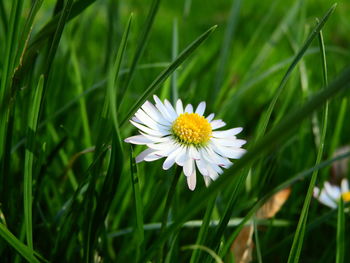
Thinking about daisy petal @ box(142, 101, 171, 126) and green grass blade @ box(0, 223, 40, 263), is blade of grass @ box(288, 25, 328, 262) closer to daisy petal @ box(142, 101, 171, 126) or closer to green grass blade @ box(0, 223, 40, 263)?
daisy petal @ box(142, 101, 171, 126)

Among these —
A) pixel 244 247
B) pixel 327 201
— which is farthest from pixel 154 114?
pixel 327 201

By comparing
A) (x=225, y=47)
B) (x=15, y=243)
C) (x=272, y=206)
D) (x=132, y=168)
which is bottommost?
(x=15, y=243)

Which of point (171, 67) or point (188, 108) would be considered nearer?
point (171, 67)

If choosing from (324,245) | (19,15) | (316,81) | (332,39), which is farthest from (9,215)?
(332,39)

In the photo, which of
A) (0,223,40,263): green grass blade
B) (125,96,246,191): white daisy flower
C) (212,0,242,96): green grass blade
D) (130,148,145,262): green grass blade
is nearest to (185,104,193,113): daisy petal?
(125,96,246,191): white daisy flower

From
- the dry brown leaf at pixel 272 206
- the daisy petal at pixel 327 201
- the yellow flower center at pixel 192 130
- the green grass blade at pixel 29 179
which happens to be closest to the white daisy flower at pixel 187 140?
the yellow flower center at pixel 192 130

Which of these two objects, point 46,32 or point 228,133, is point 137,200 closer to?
point 228,133

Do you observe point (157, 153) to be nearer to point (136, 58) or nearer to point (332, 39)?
point (136, 58)

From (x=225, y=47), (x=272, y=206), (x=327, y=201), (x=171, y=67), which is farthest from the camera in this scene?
(x=225, y=47)
